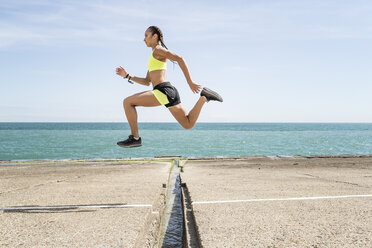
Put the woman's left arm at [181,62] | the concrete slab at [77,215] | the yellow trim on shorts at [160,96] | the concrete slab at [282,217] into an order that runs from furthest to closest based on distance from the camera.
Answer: the yellow trim on shorts at [160,96] < the woman's left arm at [181,62] < the concrete slab at [77,215] < the concrete slab at [282,217]

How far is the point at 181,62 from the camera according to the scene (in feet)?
12.7

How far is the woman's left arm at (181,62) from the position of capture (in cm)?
388

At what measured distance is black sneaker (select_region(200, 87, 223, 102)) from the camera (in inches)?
165

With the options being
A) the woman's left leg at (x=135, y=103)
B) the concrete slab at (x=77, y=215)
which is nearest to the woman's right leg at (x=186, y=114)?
the woman's left leg at (x=135, y=103)

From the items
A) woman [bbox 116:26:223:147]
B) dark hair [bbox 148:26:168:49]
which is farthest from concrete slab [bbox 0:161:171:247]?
dark hair [bbox 148:26:168:49]

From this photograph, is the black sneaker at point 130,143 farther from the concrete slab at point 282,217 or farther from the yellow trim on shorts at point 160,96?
the concrete slab at point 282,217

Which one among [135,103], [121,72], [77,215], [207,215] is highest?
[121,72]

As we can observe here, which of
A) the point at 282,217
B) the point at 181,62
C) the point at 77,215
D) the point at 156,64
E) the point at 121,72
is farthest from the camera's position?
the point at 121,72

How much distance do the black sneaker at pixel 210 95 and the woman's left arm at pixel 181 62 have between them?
261 mm

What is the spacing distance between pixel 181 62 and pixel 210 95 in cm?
63

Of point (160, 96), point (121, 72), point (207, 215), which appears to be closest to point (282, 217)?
point (207, 215)

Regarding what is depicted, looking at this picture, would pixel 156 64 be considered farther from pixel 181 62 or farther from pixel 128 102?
pixel 128 102

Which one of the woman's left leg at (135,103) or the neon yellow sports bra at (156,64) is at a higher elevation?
the neon yellow sports bra at (156,64)

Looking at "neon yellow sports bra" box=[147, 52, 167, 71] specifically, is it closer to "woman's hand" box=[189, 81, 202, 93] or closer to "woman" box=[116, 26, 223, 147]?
"woman" box=[116, 26, 223, 147]
